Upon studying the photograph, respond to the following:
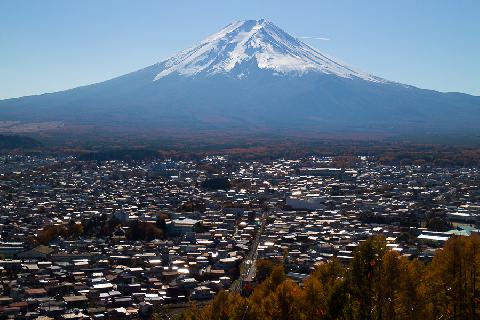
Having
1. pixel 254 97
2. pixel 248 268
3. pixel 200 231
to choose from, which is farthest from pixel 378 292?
pixel 254 97

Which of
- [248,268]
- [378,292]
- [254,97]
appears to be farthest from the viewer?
[254,97]

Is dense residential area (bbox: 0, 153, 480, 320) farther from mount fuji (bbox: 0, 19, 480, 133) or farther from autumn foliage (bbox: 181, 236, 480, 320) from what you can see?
mount fuji (bbox: 0, 19, 480, 133)

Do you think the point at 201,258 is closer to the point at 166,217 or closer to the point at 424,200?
the point at 166,217

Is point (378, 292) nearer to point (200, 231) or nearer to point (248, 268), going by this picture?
point (248, 268)

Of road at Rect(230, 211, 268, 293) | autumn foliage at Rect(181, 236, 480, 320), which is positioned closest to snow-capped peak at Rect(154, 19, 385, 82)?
road at Rect(230, 211, 268, 293)

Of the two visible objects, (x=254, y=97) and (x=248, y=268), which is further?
(x=254, y=97)

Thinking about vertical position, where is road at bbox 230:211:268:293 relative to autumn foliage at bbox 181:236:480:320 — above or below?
below
